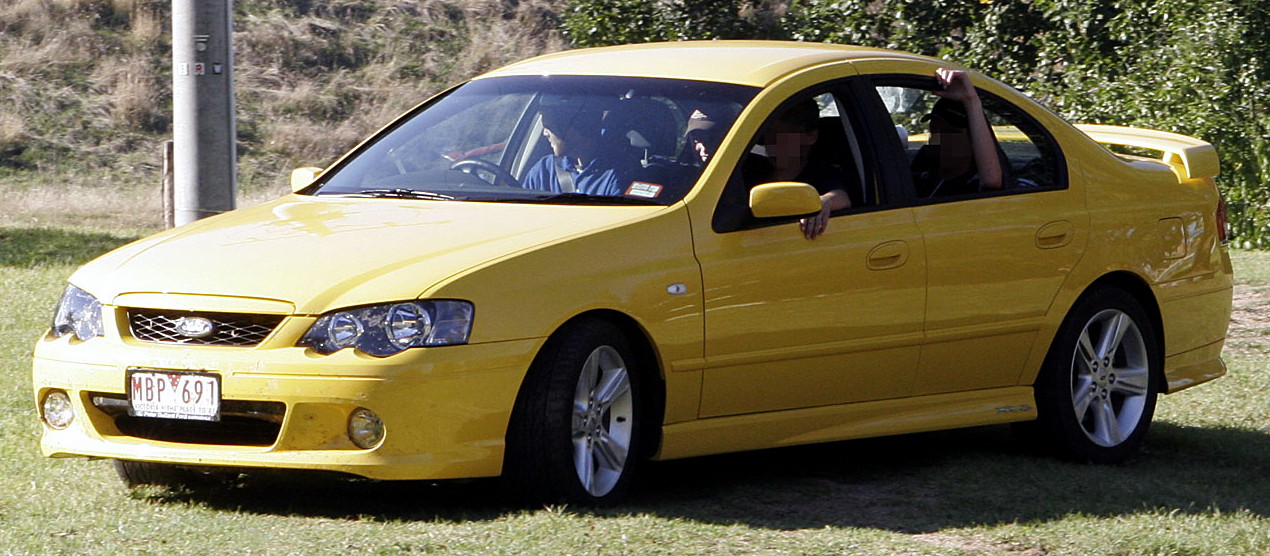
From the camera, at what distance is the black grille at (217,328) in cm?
531

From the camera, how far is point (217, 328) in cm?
535

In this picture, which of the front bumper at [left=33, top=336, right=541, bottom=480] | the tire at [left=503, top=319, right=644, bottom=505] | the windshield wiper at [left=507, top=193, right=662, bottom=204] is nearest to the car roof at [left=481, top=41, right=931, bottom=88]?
the windshield wiper at [left=507, top=193, right=662, bottom=204]

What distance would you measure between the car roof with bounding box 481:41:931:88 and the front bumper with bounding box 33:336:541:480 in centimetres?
158

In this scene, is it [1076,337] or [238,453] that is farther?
[1076,337]

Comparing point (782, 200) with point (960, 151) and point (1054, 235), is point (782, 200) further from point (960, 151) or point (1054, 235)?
point (1054, 235)

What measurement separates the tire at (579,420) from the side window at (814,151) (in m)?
0.93

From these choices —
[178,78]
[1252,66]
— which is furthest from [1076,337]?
[1252,66]

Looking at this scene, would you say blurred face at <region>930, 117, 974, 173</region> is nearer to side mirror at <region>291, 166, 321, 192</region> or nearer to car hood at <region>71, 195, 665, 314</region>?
car hood at <region>71, 195, 665, 314</region>

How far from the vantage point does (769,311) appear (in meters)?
6.11

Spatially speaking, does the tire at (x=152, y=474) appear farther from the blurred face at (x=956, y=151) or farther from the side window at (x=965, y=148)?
the blurred face at (x=956, y=151)

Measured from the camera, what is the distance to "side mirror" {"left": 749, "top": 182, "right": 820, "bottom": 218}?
19.6ft

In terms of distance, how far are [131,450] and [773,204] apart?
215 cm

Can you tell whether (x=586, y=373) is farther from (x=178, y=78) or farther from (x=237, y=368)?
(x=178, y=78)

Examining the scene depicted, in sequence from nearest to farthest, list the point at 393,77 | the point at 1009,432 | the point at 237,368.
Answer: the point at 237,368 < the point at 1009,432 < the point at 393,77
